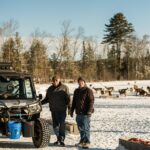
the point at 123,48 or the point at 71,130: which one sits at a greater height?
the point at 123,48

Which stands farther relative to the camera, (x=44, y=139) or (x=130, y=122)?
(x=130, y=122)

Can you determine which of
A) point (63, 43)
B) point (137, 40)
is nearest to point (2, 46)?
point (63, 43)

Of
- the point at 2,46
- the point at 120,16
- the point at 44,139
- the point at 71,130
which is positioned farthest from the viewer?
the point at 120,16

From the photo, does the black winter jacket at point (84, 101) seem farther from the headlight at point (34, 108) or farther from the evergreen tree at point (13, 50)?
the evergreen tree at point (13, 50)

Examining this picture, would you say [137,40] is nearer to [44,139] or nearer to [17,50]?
[17,50]

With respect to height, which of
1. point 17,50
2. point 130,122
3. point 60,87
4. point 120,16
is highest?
point 120,16

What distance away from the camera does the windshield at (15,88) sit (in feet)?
41.0

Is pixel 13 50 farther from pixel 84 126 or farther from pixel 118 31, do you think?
pixel 84 126

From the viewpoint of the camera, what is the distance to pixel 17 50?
84.2 metres

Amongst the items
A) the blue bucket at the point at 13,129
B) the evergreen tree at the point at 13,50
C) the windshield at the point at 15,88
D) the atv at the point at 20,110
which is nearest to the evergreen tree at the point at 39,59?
the evergreen tree at the point at 13,50

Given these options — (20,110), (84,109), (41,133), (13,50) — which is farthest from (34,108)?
(13,50)

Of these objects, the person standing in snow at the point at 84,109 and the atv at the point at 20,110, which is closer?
the atv at the point at 20,110

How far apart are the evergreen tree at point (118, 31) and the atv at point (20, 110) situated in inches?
3272

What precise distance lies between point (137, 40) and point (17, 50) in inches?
1233
